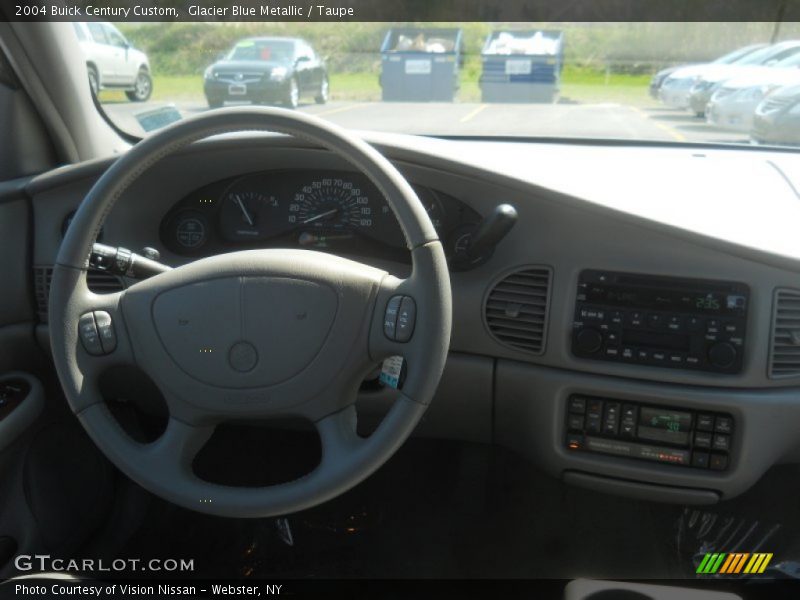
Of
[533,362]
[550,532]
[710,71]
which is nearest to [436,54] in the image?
[710,71]

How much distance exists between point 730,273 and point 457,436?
94 centimetres

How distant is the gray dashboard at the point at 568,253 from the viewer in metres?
2.03

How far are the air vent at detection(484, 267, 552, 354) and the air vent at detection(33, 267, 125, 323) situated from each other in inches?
43.2

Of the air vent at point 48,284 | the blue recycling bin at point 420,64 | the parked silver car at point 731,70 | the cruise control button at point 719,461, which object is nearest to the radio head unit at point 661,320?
the cruise control button at point 719,461

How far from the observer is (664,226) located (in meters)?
2.01

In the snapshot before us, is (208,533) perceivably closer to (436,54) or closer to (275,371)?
(275,371)

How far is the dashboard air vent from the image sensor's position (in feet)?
6.53

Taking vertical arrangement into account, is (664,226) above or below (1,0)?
below

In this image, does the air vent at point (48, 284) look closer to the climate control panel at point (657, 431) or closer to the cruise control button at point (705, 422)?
the climate control panel at point (657, 431)

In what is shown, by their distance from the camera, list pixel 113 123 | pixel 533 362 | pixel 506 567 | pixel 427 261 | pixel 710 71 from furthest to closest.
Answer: pixel 113 123 → pixel 506 567 → pixel 710 71 → pixel 533 362 → pixel 427 261

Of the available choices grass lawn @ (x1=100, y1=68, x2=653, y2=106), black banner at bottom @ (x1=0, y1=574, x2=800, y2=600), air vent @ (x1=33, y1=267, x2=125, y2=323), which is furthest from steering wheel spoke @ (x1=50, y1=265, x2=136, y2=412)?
grass lawn @ (x1=100, y1=68, x2=653, y2=106)

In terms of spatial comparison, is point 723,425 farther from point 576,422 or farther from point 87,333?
point 87,333

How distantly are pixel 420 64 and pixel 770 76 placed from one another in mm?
1008

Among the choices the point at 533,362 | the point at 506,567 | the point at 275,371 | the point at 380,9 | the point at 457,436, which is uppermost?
the point at 380,9
